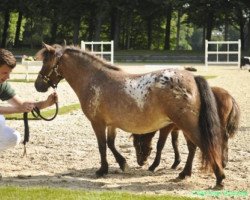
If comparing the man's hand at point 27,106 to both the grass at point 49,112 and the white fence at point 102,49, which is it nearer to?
the white fence at point 102,49

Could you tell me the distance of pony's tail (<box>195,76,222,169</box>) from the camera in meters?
7.39

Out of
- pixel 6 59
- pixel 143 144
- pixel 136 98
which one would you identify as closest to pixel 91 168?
pixel 143 144

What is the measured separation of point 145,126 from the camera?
8.05 m

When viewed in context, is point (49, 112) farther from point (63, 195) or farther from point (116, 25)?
point (116, 25)

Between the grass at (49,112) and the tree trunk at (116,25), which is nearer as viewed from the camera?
the grass at (49,112)

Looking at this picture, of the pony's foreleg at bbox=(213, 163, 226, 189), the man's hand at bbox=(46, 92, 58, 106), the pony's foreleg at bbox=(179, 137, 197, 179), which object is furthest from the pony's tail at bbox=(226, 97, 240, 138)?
the man's hand at bbox=(46, 92, 58, 106)

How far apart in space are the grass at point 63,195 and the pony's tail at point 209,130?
93 cm

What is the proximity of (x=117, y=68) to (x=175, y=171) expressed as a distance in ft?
6.46

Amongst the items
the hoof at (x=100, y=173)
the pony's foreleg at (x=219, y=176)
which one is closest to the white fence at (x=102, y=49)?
the hoof at (x=100, y=173)

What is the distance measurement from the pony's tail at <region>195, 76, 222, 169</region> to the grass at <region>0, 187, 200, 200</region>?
0.93m

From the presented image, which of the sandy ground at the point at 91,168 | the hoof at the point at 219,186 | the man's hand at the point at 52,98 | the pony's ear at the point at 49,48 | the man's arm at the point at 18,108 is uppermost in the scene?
the pony's ear at the point at 49,48

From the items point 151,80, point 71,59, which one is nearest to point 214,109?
point 151,80

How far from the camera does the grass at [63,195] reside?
6.55 m

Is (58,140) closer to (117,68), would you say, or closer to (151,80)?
(117,68)
